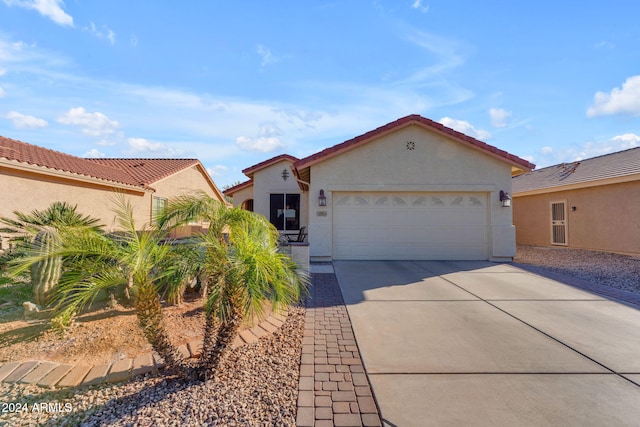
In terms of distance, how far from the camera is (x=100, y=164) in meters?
16.3

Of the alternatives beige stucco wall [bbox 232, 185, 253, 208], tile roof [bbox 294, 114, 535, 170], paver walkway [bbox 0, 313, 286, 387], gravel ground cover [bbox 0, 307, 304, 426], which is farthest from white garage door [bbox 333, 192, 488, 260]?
beige stucco wall [bbox 232, 185, 253, 208]

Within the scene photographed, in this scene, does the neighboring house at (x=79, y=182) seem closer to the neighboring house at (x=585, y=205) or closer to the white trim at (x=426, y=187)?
the white trim at (x=426, y=187)

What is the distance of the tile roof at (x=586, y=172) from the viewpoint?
1237cm

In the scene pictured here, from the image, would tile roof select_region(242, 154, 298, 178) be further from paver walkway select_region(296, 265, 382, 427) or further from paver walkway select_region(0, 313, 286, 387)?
paver walkway select_region(0, 313, 286, 387)

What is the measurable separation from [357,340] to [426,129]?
8876 mm

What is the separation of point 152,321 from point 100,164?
57.8 feet

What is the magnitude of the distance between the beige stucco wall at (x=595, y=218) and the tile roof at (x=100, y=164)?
21.3 m

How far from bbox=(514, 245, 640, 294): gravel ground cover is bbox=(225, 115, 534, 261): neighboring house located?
1.55 meters

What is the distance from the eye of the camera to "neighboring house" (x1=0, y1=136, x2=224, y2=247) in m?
9.02

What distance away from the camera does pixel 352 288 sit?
7055 mm

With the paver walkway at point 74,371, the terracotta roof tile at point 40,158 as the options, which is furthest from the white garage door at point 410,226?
the terracotta roof tile at point 40,158

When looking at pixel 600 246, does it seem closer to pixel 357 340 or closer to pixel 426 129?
pixel 426 129

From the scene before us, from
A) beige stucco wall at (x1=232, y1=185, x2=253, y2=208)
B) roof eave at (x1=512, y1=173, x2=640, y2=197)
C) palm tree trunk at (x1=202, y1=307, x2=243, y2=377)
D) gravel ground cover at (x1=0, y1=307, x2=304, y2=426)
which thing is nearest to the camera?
gravel ground cover at (x1=0, y1=307, x2=304, y2=426)

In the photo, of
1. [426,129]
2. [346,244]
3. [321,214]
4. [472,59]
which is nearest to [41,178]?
[321,214]
